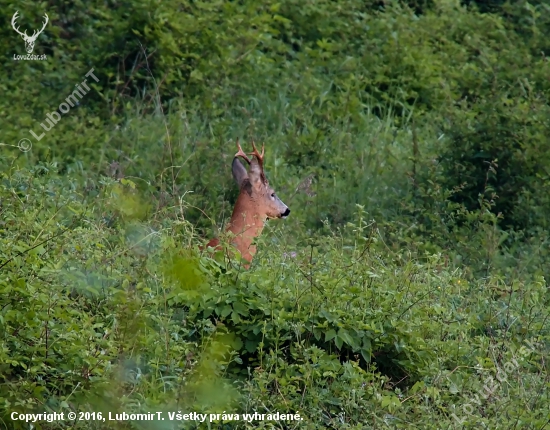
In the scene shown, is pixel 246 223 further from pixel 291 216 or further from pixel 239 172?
pixel 291 216

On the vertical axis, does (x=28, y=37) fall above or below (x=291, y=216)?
below

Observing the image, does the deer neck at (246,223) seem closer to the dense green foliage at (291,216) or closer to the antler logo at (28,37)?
the dense green foliage at (291,216)

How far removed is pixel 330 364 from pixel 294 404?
0.96 ft

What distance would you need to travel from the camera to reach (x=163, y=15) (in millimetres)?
9562

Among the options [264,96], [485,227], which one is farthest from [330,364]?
[264,96]

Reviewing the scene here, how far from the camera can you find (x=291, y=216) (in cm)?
796

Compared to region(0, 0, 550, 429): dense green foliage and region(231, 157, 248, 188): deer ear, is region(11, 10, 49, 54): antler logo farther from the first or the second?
region(231, 157, 248, 188): deer ear

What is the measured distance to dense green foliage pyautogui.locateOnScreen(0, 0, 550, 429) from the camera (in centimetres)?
477

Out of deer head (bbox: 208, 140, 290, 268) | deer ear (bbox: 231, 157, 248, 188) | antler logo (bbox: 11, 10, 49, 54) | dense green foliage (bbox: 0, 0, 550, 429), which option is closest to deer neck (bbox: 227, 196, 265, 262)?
deer head (bbox: 208, 140, 290, 268)

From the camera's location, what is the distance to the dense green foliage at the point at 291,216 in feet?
15.6

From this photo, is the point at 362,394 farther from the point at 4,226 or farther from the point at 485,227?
the point at 485,227

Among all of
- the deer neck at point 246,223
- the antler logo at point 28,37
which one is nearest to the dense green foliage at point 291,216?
the antler logo at point 28,37

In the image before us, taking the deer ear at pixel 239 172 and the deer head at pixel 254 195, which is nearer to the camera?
the deer head at pixel 254 195

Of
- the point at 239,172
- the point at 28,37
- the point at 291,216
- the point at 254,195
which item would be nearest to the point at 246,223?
the point at 254,195
